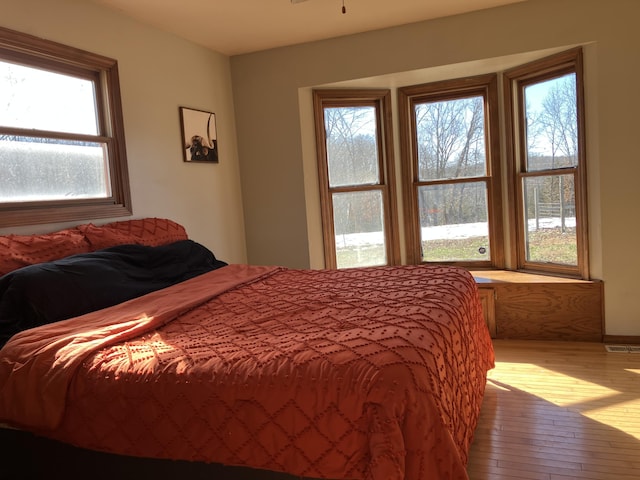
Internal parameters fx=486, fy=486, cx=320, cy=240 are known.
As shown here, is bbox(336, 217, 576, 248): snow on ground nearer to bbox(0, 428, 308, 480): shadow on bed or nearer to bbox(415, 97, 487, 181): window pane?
bbox(415, 97, 487, 181): window pane

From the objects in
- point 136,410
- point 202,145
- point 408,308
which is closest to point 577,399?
point 408,308

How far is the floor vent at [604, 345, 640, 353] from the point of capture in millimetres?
3264

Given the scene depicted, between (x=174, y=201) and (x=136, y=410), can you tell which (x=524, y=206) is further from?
(x=136, y=410)

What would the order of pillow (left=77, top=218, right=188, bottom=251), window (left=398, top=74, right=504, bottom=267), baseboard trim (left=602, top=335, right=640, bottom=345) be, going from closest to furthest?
1. pillow (left=77, top=218, right=188, bottom=251)
2. baseboard trim (left=602, top=335, right=640, bottom=345)
3. window (left=398, top=74, right=504, bottom=267)

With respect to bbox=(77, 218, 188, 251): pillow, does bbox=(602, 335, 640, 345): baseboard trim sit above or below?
below

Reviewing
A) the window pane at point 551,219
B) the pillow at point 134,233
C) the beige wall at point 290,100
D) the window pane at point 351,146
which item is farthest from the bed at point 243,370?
the window pane at point 351,146

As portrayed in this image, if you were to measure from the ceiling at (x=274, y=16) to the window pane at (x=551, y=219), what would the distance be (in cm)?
138

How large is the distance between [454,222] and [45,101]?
320 centimetres

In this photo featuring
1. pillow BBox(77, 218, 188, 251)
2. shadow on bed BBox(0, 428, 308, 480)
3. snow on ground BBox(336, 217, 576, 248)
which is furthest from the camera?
snow on ground BBox(336, 217, 576, 248)

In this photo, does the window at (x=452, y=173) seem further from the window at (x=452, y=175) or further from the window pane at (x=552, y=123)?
the window pane at (x=552, y=123)

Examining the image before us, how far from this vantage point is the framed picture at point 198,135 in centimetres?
368

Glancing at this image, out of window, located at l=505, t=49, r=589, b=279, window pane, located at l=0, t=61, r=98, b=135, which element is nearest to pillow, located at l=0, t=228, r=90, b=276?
window pane, located at l=0, t=61, r=98, b=135

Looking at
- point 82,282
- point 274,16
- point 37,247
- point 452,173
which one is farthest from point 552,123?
point 37,247

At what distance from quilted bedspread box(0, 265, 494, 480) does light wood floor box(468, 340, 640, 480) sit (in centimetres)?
28
